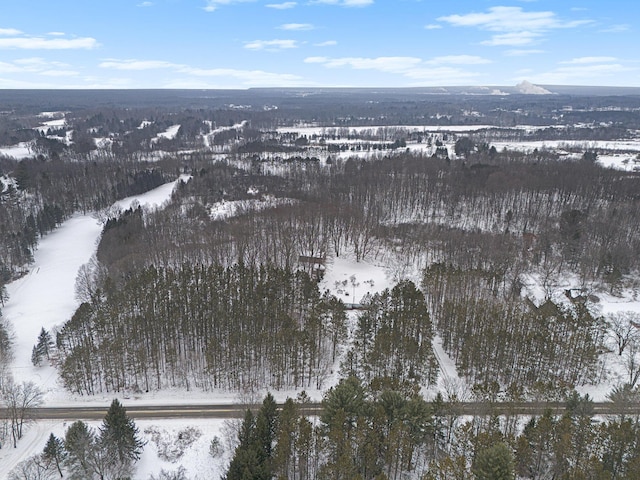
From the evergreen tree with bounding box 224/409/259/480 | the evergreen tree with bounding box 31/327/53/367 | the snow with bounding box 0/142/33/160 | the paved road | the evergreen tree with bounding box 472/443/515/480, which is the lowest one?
the paved road

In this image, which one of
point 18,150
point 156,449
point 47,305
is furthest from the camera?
point 18,150

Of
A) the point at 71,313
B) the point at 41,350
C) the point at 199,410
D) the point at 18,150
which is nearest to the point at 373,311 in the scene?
the point at 199,410

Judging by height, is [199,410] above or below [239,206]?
below

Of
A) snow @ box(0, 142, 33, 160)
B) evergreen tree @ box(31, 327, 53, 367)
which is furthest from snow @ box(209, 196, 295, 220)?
snow @ box(0, 142, 33, 160)

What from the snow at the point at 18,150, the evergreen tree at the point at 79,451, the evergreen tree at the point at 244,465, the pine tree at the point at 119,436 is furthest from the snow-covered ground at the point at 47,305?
the snow at the point at 18,150

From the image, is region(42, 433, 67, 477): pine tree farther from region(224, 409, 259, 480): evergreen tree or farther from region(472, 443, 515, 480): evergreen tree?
region(472, 443, 515, 480): evergreen tree

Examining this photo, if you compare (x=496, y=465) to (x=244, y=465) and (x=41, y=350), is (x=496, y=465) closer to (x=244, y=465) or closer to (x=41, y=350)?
(x=244, y=465)
